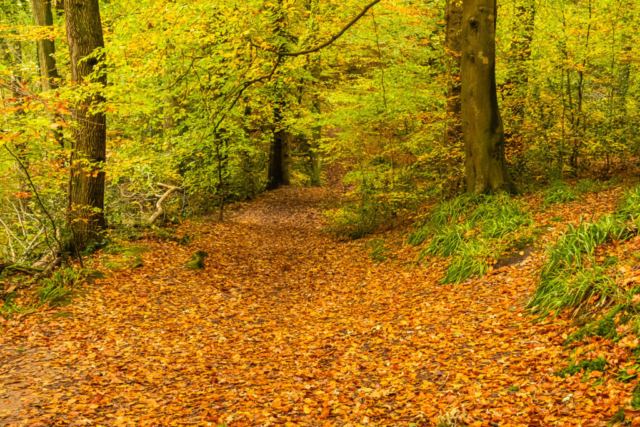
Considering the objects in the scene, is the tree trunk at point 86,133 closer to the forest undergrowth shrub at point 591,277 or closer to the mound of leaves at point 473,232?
the mound of leaves at point 473,232

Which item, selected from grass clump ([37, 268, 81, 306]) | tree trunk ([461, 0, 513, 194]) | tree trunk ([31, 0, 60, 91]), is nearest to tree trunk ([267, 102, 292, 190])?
tree trunk ([31, 0, 60, 91])

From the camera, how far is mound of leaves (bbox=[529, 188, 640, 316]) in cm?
465

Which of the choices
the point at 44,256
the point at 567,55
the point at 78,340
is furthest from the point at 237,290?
the point at 567,55

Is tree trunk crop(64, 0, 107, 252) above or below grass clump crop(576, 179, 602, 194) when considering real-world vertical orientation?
above

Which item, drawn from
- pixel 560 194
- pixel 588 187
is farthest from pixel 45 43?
pixel 588 187

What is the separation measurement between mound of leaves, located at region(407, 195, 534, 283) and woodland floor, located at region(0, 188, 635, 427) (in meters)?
0.37

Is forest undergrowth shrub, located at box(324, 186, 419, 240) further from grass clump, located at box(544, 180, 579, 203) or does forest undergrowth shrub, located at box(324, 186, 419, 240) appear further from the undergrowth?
the undergrowth

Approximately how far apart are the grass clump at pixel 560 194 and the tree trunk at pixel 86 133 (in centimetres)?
880

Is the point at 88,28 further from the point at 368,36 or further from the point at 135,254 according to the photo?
the point at 368,36

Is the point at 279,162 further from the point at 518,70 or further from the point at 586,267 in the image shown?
the point at 586,267

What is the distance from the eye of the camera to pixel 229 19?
31.1 feet

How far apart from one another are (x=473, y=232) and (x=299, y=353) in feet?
13.5

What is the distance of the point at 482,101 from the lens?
29.1 ft

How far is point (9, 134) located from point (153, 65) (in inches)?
132
